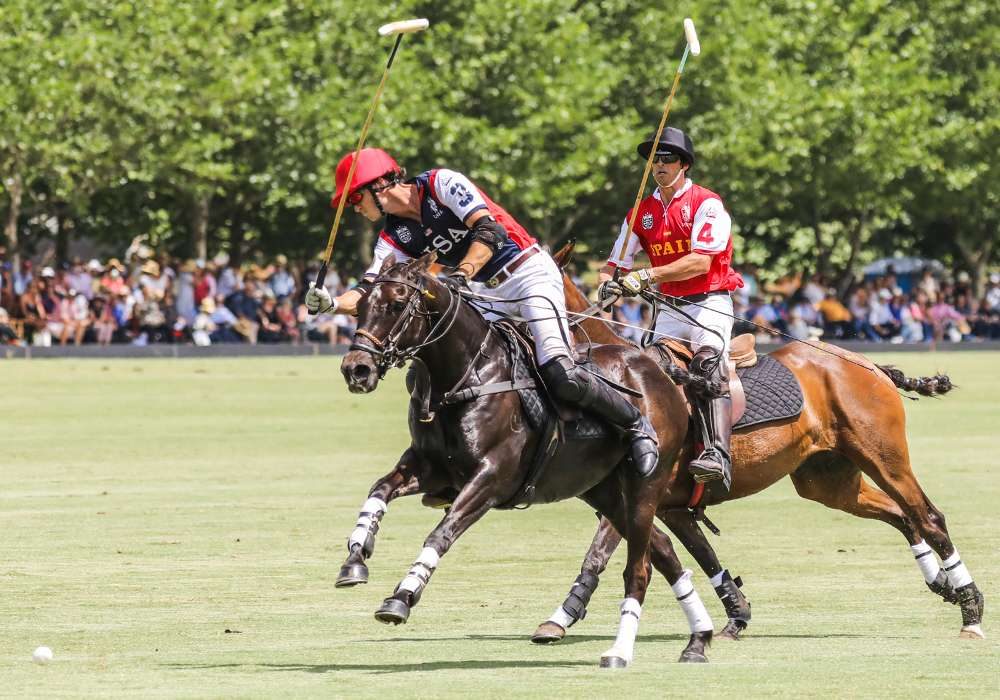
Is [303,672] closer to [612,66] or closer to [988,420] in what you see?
[988,420]

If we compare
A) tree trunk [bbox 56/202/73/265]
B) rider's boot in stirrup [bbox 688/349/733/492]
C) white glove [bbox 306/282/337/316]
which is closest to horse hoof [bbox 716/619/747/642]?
rider's boot in stirrup [bbox 688/349/733/492]

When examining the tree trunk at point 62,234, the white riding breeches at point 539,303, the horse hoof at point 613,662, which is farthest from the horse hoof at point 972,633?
the tree trunk at point 62,234

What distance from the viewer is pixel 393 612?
8195 mm

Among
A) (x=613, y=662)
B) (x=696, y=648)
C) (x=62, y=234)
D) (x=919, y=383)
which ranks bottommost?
(x=62, y=234)

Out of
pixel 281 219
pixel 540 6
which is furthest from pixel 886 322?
pixel 281 219

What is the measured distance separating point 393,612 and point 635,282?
8.01 feet

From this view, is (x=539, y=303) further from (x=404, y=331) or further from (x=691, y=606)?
(x=691, y=606)

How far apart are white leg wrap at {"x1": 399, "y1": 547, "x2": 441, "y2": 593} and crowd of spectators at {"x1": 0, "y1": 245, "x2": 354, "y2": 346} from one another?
84.9ft

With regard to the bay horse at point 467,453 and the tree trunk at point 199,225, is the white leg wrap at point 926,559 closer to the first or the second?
the bay horse at point 467,453

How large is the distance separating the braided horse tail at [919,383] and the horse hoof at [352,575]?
3917 millimetres

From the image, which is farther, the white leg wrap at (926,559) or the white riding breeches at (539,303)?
the white leg wrap at (926,559)

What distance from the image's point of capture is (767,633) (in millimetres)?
9977

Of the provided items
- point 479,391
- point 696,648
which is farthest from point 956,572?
point 479,391

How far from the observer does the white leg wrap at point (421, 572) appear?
835 centimetres
